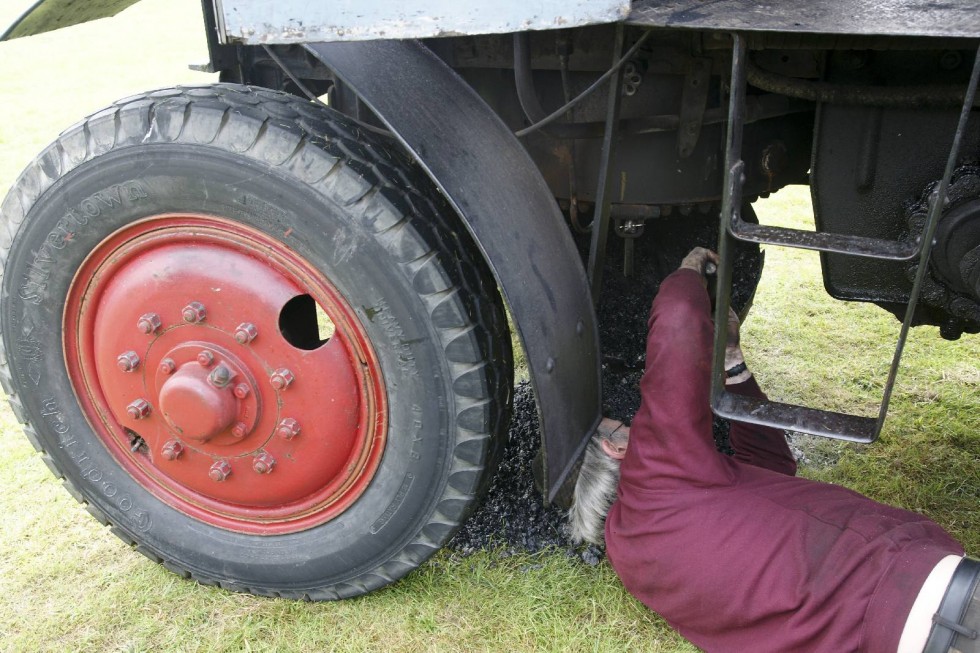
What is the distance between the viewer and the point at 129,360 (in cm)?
193

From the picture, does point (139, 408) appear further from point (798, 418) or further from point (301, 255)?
point (798, 418)

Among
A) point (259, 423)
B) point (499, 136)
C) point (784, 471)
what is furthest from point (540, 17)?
point (784, 471)

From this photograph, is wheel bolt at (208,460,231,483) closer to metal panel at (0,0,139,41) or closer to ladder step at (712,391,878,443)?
metal panel at (0,0,139,41)

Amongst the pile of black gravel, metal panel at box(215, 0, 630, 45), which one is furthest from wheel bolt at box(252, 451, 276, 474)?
metal panel at box(215, 0, 630, 45)

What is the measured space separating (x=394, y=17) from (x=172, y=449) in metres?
1.17

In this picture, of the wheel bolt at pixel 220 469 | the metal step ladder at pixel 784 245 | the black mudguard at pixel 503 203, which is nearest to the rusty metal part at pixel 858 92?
the metal step ladder at pixel 784 245

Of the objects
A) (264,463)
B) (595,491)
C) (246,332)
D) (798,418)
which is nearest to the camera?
(798,418)

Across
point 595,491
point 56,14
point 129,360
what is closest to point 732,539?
point 595,491

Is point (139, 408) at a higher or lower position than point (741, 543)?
higher

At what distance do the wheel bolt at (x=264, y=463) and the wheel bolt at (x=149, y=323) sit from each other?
14.8 inches

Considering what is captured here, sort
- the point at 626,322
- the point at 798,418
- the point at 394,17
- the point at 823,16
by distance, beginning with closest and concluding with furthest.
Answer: the point at 823,16, the point at 394,17, the point at 798,418, the point at 626,322

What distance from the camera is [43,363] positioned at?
2018 mm

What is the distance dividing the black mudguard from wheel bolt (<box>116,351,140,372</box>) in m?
0.83

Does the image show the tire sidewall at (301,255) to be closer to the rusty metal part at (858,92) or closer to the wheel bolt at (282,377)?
the wheel bolt at (282,377)
